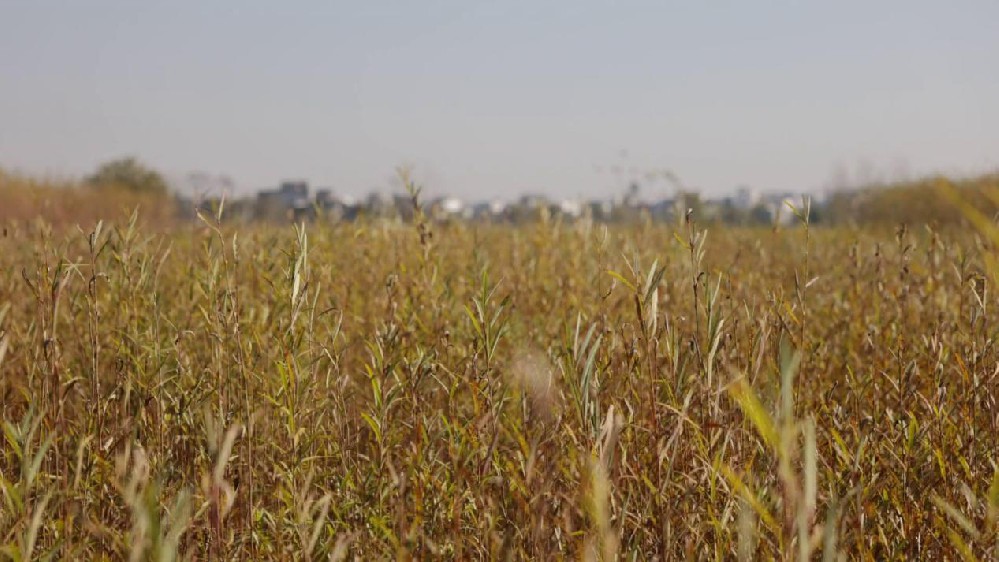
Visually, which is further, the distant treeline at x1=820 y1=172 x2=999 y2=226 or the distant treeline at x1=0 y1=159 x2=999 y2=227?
the distant treeline at x1=820 y1=172 x2=999 y2=226

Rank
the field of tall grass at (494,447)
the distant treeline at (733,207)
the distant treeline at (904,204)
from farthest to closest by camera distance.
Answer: the distant treeline at (904,204) < the distant treeline at (733,207) < the field of tall grass at (494,447)

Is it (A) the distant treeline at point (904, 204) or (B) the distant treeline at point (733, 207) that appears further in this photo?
(A) the distant treeline at point (904, 204)

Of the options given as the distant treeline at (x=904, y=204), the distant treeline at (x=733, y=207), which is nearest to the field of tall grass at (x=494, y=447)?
the distant treeline at (x=733, y=207)

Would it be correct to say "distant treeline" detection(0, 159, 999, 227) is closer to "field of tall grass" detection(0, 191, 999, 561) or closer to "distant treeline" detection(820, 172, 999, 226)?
"distant treeline" detection(820, 172, 999, 226)

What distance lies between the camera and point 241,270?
5578mm

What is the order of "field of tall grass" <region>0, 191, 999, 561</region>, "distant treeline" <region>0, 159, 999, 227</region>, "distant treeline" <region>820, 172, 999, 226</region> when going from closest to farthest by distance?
"field of tall grass" <region>0, 191, 999, 561</region>, "distant treeline" <region>0, 159, 999, 227</region>, "distant treeline" <region>820, 172, 999, 226</region>

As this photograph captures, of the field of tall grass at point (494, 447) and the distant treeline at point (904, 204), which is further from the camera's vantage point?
the distant treeline at point (904, 204)

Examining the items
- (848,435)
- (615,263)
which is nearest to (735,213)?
(615,263)

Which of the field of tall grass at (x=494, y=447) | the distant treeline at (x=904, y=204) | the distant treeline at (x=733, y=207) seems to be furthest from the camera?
the distant treeline at (x=904, y=204)

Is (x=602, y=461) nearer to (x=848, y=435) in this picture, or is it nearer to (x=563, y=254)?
(x=848, y=435)

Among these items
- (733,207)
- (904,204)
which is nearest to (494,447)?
(733,207)

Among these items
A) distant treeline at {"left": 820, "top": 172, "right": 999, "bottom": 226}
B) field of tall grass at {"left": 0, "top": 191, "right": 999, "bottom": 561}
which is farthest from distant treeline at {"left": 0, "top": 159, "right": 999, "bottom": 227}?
field of tall grass at {"left": 0, "top": 191, "right": 999, "bottom": 561}

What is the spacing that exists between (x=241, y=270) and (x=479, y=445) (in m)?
3.68

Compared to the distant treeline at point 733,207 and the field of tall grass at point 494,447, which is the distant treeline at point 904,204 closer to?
the distant treeline at point 733,207
